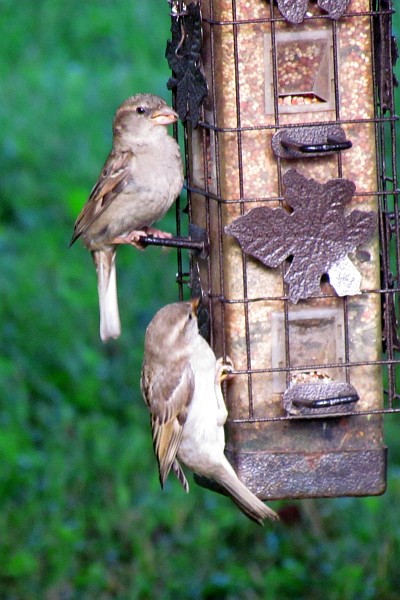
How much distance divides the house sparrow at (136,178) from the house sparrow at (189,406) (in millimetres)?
459

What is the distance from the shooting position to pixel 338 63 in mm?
5273

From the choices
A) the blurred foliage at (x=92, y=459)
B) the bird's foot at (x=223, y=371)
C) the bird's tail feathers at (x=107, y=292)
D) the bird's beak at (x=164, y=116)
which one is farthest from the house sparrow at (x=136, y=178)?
the blurred foliage at (x=92, y=459)

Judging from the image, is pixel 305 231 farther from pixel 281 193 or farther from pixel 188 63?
pixel 188 63

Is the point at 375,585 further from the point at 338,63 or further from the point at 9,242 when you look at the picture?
the point at 9,242

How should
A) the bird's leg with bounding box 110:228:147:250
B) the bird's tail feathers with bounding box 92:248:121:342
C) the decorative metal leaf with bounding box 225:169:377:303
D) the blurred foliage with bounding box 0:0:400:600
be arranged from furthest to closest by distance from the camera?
the blurred foliage with bounding box 0:0:400:600 < the bird's tail feathers with bounding box 92:248:121:342 < the bird's leg with bounding box 110:228:147:250 < the decorative metal leaf with bounding box 225:169:377:303

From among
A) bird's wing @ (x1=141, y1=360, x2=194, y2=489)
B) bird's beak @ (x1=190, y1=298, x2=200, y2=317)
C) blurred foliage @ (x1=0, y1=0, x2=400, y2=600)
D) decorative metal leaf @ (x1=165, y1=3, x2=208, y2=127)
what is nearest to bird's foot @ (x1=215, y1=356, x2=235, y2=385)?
bird's wing @ (x1=141, y1=360, x2=194, y2=489)

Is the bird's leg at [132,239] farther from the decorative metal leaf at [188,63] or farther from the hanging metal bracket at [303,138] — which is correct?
the hanging metal bracket at [303,138]

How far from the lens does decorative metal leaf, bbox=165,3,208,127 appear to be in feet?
17.3

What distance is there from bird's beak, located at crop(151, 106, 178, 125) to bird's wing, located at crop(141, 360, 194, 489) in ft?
3.14

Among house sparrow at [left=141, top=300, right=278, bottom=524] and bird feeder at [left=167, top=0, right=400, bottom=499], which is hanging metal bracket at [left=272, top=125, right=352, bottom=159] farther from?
house sparrow at [left=141, top=300, right=278, bottom=524]

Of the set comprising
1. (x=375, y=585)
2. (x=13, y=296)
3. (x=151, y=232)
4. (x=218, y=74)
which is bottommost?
(x=375, y=585)

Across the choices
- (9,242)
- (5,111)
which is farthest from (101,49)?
(9,242)

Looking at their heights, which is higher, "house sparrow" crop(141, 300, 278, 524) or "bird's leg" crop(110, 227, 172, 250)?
"bird's leg" crop(110, 227, 172, 250)

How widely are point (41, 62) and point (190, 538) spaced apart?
6140mm
